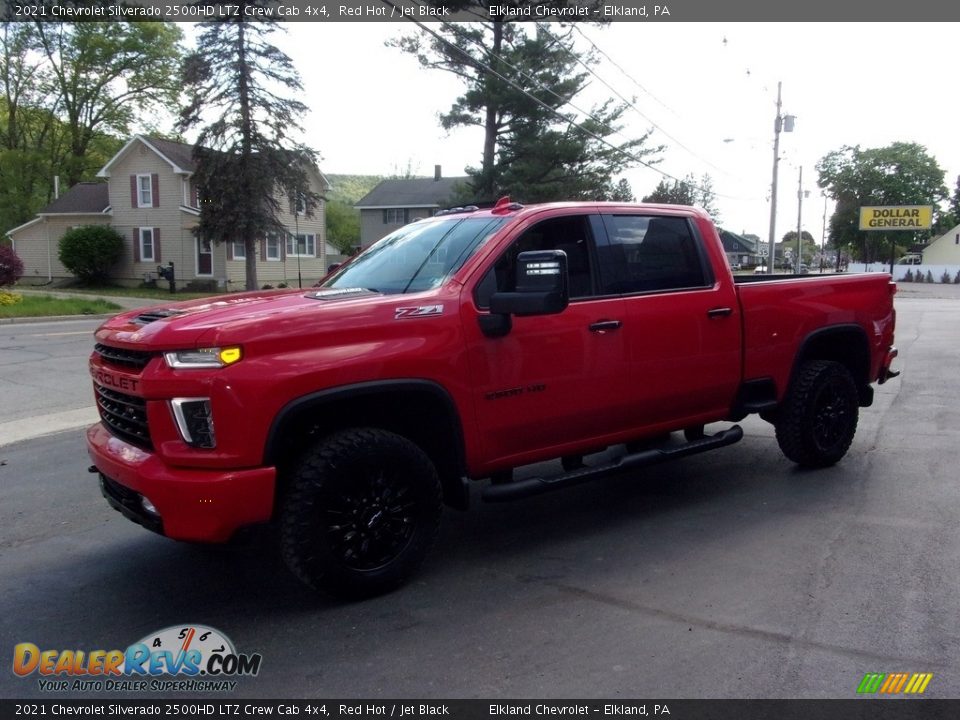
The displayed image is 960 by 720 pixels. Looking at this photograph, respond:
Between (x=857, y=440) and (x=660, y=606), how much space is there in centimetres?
451

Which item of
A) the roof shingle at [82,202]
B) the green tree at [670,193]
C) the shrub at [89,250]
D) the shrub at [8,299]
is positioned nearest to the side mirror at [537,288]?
the shrub at [8,299]

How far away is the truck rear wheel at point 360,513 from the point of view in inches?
146

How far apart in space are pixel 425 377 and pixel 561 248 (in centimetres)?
140

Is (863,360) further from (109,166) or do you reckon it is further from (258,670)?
(109,166)

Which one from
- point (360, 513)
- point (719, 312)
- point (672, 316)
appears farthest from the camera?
point (719, 312)

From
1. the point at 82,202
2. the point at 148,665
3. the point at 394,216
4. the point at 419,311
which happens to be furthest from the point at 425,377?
the point at 394,216

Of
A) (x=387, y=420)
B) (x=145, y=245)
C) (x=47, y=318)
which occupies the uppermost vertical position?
(x=145, y=245)

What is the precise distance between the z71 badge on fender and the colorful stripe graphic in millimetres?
2545

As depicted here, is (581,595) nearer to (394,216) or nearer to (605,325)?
(605,325)

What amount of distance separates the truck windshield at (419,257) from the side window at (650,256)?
2.72ft

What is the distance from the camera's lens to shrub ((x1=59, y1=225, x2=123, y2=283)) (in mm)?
36719

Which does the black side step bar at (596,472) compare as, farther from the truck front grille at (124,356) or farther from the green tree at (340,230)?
the green tree at (340,230)

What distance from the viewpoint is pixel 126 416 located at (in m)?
3.88

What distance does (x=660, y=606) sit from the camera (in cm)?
398
